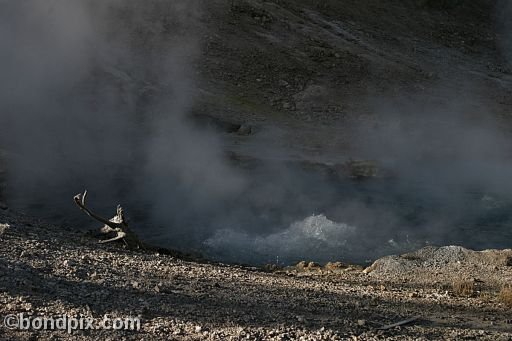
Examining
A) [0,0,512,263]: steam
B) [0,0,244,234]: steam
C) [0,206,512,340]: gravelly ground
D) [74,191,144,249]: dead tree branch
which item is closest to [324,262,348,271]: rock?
[0,0,512,263]: steam

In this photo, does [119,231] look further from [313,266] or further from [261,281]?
[313,266]

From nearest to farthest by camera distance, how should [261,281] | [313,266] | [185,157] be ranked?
[261,281] < [313,266] < [185,157]

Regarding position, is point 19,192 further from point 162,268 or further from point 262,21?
point 262,21

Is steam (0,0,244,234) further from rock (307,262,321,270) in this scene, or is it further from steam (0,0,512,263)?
rock (307,262,321,270)

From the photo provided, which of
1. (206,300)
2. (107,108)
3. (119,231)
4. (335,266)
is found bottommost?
(206,300)

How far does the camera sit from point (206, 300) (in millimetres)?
5547

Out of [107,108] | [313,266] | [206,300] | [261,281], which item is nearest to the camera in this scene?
[206,300]

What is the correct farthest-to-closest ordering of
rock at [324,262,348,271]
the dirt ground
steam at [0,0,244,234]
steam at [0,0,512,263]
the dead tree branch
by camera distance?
steam at [0,0,244,234]
steam at [0,0,512,263]
rock at [324,262,348,271]
the dead tree branch
the dirt ground

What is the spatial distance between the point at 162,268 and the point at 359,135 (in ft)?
32.1

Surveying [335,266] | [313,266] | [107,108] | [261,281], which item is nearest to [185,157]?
[107,108]

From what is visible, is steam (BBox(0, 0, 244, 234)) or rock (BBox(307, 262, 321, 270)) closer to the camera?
rock (BBox(307, 262, 321, 270))

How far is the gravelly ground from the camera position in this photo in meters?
4.89

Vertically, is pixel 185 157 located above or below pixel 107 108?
below

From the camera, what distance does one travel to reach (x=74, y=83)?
15961 mm
